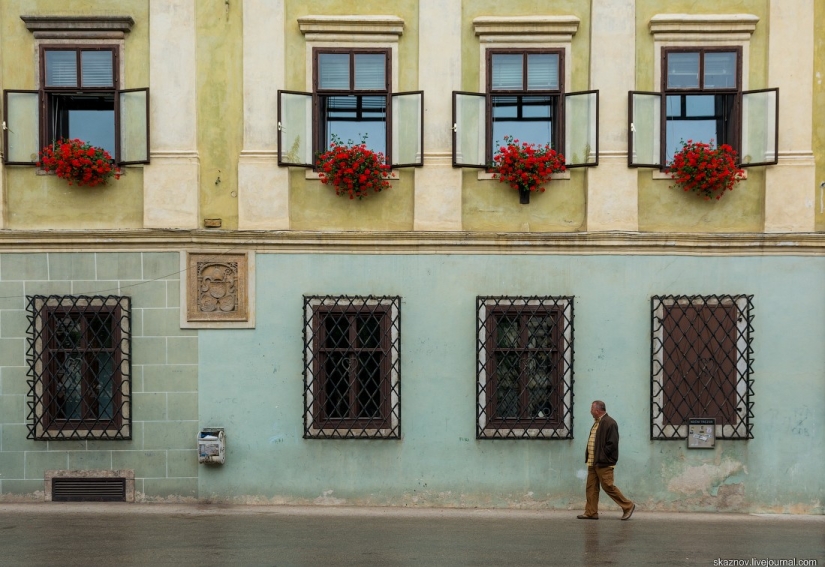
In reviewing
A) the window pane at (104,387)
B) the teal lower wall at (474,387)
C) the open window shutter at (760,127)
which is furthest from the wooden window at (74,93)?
the open window shutter at (760,127)

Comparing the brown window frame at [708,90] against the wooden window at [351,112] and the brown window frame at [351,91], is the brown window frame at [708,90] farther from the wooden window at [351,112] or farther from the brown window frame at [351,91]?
the brown window frame at [351,91]

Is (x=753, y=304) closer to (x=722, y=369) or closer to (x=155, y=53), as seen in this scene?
(x=722, y=369)

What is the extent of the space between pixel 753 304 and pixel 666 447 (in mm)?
2103

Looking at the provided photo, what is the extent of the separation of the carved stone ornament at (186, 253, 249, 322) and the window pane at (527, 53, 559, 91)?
4269mm

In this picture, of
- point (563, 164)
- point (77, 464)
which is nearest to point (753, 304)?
point (563, 164)

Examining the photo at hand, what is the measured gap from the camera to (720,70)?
10922 millimetres

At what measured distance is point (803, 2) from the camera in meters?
10.8

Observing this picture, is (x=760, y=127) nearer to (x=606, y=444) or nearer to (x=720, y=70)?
(x=720, y=70)

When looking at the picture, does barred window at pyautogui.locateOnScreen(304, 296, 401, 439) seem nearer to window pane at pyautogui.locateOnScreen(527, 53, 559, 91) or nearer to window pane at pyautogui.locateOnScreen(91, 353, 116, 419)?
window pane at pyautogui.locateOnScreen(91, 353, 116, 419)

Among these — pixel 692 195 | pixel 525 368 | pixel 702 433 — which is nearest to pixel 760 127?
pixel 692 195

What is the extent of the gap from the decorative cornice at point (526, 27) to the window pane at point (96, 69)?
4.63 m

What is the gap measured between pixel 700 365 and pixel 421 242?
384 centimetres

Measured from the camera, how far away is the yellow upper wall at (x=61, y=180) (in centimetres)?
1083

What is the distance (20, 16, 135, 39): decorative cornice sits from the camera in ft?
35.1
